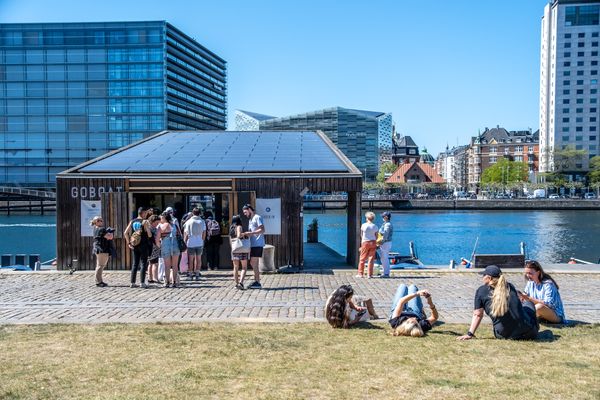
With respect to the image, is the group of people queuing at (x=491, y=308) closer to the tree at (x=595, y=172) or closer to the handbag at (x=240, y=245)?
the handbag at (x=240, y=245)

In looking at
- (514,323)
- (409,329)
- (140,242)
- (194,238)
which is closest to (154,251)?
(140,242)

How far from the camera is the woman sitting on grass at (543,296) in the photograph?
950cm

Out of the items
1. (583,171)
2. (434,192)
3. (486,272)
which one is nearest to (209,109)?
(434,192)

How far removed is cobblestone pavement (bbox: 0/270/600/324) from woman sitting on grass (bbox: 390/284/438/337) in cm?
131

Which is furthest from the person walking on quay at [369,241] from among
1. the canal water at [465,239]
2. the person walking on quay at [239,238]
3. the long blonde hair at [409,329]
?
the canal water at [465,239]

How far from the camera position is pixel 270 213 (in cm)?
1752

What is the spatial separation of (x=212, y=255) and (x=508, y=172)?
134 m

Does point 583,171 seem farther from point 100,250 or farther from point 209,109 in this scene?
point 100,250

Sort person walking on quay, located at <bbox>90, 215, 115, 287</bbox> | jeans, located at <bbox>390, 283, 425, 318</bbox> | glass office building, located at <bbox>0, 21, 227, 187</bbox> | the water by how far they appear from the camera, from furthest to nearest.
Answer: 1. glass office building, located at <bbox>0, 21, 227, 187</bbox>
2. the water
3. person walking on quay, located at <bbox>90, 215, 115, 287</bbox>
4. jeans, located at <bbox>390, 283, 425, 318</bbox>

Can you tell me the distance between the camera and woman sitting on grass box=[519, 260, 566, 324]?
9.50m

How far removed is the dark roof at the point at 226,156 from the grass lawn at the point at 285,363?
9.17 metres

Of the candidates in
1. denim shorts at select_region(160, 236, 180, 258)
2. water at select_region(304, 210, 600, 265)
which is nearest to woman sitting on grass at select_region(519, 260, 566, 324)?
denim shorts at select_region(160, 236, 180, 258)

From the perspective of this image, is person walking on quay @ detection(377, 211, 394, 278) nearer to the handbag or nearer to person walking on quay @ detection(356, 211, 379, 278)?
person walking on quay @ detection(356, 211, 379, 278)

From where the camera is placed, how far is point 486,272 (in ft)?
28.3
